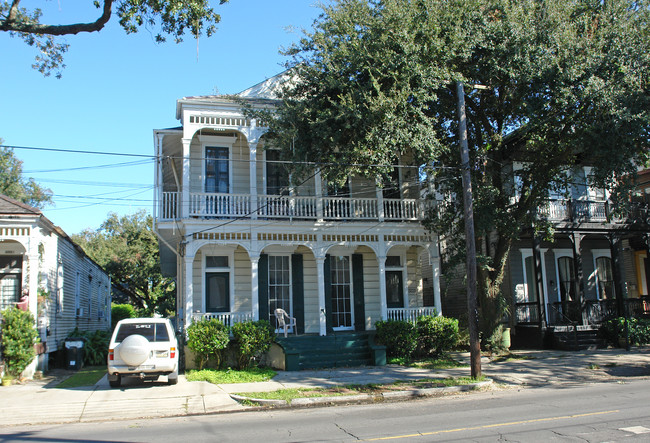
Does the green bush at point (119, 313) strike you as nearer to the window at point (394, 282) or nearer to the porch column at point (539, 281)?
the window at point (394, 282)

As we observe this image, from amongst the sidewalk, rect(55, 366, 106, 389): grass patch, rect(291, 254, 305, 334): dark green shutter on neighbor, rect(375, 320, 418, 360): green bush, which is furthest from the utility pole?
rect(55, 366, 106, 389): grass patch

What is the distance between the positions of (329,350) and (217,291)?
452 cm

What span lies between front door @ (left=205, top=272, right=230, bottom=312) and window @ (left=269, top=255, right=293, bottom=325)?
1603 mm

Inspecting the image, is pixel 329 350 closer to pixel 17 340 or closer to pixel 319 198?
pixel 319 198

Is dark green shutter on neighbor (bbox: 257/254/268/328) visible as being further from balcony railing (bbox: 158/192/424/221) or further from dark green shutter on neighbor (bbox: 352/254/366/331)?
dark green shutter on neighbor (bbox: 352/254/366/331)

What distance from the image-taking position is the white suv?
1248 centimetres

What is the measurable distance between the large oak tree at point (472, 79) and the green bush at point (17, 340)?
879 cm

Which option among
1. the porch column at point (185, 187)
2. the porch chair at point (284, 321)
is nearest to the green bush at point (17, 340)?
the porch column at point (185, 187)

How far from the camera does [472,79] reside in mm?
16547

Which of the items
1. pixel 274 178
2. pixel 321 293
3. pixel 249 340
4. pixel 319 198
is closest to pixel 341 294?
pixel 321 293

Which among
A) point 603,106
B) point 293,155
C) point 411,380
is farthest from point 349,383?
point 603,106

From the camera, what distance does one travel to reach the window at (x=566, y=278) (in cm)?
2295

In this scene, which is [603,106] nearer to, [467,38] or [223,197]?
[467,38]

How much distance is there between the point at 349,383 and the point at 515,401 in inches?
161
